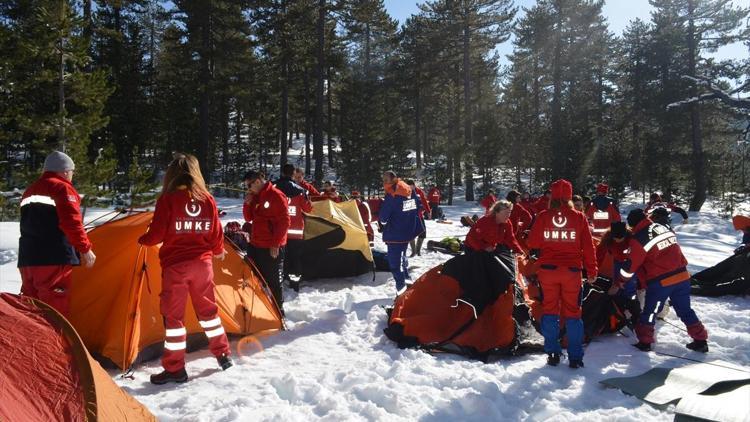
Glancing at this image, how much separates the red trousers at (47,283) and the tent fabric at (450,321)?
10.7ft

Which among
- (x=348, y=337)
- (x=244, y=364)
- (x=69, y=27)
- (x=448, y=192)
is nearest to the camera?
(x=244, y=364)

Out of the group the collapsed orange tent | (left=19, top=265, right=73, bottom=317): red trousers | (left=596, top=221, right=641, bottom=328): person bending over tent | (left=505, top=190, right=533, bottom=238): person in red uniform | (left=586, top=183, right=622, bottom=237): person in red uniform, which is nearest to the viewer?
(left=19, top=265, right=73, bottom=317): red trousers

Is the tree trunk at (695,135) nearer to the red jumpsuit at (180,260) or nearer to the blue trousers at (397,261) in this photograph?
the blue trousers at (397,261)

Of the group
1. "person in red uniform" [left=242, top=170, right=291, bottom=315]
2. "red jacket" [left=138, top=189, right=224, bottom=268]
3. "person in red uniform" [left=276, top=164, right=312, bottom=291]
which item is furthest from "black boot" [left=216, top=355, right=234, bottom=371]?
"person in red uniform" [left=276, top=164, right=312, bottom=291]

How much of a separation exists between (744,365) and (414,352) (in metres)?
3.40

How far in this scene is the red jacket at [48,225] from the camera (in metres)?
4.36

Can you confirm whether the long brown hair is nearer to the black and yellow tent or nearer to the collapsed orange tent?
the collapsed orange tent

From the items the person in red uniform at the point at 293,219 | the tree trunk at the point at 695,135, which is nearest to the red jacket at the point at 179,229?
the person in red uniform at the point at 293,219

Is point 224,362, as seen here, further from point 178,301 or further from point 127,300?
point 127,300

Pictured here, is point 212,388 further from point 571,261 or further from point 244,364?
point 571,261

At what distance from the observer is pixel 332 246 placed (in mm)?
8539

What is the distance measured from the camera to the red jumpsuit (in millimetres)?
4320

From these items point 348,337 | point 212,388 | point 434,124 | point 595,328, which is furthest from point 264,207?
point 434,124

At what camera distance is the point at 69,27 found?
14484mm
